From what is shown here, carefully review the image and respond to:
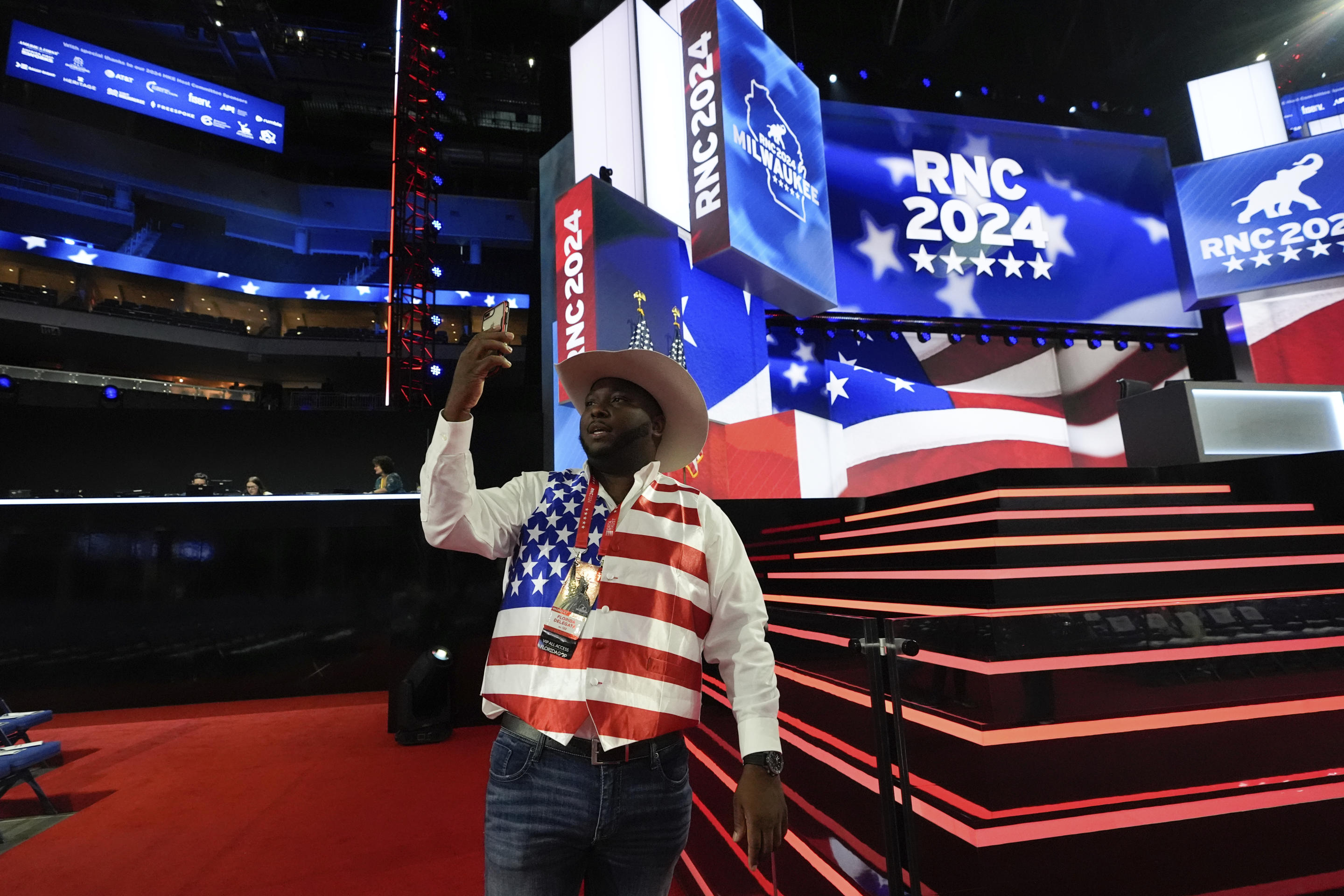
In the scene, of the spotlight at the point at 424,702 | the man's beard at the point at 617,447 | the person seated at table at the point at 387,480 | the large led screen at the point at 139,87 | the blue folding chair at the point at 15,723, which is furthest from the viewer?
the large led screen at the point at 139,87

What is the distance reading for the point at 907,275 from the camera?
9.95 m

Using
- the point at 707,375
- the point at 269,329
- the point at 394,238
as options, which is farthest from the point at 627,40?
the point at 269,329

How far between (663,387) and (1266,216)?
492 inches

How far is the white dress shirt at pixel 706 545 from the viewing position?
50.4 inches

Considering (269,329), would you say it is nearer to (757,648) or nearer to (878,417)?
(878,417)

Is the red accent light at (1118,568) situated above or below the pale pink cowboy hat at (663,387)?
below

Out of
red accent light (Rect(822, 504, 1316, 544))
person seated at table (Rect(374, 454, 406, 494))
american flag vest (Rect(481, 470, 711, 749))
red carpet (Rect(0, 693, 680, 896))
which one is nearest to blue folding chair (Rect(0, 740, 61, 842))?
red carpet (Rect(0, 693, 680, 896))

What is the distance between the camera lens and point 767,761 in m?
1.26

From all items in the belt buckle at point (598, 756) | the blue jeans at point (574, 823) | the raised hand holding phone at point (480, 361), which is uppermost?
the raised hand holding phone at point (480, 361)

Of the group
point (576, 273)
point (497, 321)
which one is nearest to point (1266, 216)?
point (576, 273)

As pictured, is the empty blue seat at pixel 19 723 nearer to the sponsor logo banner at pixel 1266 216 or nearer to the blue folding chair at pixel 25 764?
the blue folding chair at pixel 25 764

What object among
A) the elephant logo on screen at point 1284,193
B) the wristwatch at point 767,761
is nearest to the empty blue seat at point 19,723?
the wristwatch at point 767,761

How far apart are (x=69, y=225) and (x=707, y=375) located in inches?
732

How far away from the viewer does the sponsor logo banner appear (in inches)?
376
